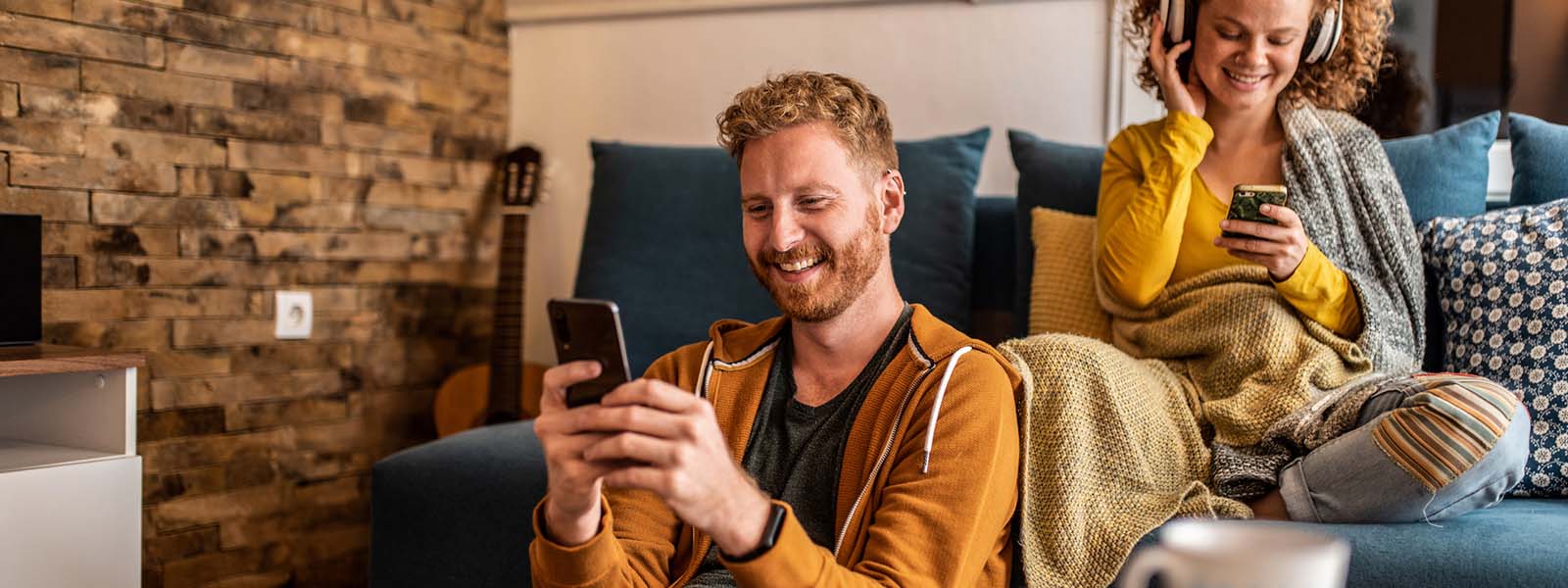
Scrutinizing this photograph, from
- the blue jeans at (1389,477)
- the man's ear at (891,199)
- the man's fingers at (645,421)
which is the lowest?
the blue jeans at (1389,477)

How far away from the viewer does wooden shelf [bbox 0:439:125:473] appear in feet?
5.92

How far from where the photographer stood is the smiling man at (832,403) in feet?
3.86

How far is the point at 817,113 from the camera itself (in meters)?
1.33

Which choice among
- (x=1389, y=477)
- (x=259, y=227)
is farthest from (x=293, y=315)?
(x=1389, y=477)

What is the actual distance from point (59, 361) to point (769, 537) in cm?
127

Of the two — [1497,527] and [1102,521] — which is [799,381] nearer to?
[1102,521]

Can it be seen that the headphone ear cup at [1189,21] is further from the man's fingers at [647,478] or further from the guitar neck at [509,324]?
the guitar neck at [509,324]

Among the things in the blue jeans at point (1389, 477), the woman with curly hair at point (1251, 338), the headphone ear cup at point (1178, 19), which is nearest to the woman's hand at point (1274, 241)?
the woman with curly hair at point (1251, 338)

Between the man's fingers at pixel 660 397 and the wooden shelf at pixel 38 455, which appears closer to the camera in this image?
the man's fingers at pixel 660 397

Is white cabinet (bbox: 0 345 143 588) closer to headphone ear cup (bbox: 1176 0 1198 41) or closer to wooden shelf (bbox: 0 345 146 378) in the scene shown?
wooden shelf (bbox: 0 345 146 378)

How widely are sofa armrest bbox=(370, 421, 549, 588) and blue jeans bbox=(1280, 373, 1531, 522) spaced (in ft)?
3.39

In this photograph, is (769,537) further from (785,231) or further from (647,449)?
(785,231)

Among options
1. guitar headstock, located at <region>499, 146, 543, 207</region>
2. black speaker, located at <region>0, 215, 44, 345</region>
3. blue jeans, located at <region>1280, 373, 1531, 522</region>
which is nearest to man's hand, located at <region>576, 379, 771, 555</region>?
blue jeans, located at <region>1280, 373, 1531, 522</region>

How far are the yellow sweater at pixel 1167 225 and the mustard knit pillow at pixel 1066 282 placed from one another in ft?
0.42
